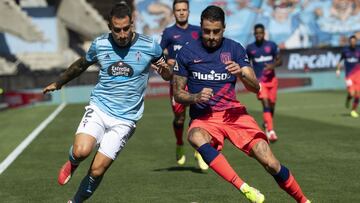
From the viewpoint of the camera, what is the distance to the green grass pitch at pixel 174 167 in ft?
32.1

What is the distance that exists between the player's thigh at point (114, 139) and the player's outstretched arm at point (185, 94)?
693 millimetres

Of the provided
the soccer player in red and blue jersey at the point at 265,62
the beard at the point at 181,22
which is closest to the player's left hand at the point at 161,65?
the beard at the point at 181,22

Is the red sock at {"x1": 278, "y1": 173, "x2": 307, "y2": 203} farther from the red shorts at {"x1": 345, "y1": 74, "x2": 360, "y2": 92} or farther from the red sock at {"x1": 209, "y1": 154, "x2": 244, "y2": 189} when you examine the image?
the red shorts at {"x1": 345, "y1": 74, "x2": 360, "y2": 92}

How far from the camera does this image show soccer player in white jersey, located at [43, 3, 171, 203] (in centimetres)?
824

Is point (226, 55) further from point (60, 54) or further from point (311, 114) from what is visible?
point (60, 54)

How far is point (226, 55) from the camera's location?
27.3 feet

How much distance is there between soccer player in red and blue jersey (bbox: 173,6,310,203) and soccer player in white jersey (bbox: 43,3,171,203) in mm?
437

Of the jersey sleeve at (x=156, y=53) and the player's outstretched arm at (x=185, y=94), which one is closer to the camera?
the player's outstretched arm at (x=185, y=94)

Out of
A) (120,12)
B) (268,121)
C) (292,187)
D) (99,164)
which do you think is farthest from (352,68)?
(99,164)

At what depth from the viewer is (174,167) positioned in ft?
41.4

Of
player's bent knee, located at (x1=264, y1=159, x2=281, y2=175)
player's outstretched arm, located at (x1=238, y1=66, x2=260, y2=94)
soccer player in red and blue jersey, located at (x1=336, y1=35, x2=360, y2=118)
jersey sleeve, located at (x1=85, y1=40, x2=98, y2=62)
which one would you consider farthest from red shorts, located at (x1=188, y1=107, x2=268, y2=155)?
soccer player in red and blue jersey, located at (x1=336, y1=35, x2=360, y2=118)

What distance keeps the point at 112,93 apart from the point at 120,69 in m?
0.29

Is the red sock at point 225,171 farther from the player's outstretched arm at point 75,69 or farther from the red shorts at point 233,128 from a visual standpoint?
the player's outstretched arm at point 75,69

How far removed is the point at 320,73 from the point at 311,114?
15.9 metres
